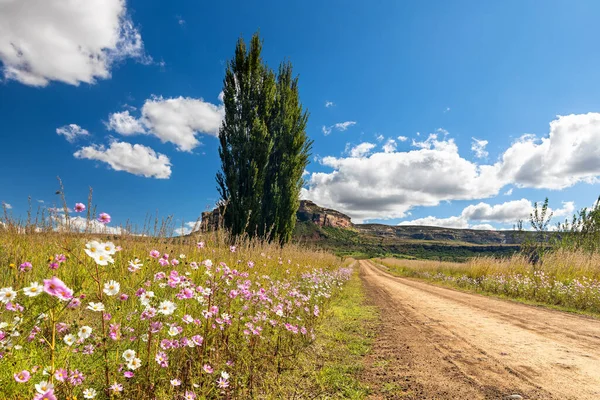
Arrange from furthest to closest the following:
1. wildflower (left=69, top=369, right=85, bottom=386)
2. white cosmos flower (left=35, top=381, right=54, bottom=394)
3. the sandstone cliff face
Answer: the sandstone cliff face, wildflower (left=69, top=369, right=85, bottom=386), white cosmos flower (left=35, top=381, right=54, bottom=394)

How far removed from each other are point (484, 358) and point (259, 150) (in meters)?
13.6

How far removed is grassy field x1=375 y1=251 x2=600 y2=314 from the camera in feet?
29.2

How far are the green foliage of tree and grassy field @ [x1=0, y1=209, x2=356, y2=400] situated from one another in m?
9.77

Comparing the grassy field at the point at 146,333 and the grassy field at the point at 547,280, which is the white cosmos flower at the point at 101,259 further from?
the grassy field at the point at 547,280

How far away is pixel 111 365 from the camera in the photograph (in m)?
2.22

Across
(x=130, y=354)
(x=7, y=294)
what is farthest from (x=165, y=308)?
(x=7, y=294)

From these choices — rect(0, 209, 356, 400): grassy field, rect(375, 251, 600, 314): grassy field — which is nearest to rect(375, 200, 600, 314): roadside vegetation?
rect(375, 251, 600, 314): grassy field

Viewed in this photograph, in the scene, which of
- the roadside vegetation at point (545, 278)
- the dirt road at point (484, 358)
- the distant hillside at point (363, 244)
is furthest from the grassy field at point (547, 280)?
the distant hillside at point (363, 244)

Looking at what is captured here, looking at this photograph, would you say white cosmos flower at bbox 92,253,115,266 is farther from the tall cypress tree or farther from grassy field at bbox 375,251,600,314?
the tall cypress tree

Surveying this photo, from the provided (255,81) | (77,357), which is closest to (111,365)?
(77,357)

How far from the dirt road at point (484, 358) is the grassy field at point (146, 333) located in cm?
49

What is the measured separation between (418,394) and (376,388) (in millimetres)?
391

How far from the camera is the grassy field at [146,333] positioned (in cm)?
177

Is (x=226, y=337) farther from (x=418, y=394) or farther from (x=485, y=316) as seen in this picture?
(x=485, y=316)
